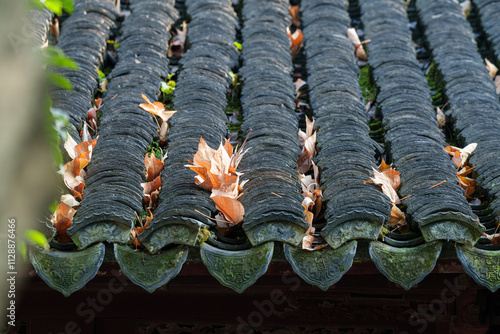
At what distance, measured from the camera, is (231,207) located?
258 cm

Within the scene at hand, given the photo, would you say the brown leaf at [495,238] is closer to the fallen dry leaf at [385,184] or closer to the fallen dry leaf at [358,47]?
the fallen dry leaf at [385,184]

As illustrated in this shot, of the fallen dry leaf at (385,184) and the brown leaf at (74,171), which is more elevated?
the brown leaf at (74,171)

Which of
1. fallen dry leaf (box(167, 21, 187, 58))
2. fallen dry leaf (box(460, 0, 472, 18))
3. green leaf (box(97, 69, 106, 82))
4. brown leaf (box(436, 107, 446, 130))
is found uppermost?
green leaf (box(97, 69, 106, 82))

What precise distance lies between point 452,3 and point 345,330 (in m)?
2.79

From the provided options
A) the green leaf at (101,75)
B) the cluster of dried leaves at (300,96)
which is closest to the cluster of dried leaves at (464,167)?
the cluster of dried leaves at (300,96)

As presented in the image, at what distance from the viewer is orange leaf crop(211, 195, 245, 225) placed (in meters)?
2.57

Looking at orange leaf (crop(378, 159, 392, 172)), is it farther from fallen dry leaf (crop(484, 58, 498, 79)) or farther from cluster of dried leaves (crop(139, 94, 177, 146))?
fallen dry leaf (crop(484, 58, 498, 79))

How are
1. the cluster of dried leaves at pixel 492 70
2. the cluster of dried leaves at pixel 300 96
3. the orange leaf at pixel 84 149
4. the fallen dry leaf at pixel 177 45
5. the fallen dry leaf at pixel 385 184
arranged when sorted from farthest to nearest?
the fallen dry leaf at pixel 177 45 < the cluster of dried leaves at pixel 492 70 < the cluster of dried leaves at pixel 300 96 < the orange leaf at pixel 84 149 < the fallen dry leaf at pixel 385 184

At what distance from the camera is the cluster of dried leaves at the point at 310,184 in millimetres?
2557

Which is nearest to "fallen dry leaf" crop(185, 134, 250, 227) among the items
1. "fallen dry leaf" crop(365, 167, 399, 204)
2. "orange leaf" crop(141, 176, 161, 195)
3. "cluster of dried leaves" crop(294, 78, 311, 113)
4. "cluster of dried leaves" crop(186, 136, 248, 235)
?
"cluster of dried leaves" crop(186, 136, 248, 235)

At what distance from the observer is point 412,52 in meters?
4.20

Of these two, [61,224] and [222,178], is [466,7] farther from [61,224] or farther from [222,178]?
[61,224]

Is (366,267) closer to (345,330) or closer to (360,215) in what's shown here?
(360,215)

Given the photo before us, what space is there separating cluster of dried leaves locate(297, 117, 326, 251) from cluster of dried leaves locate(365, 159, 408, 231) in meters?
0.27
